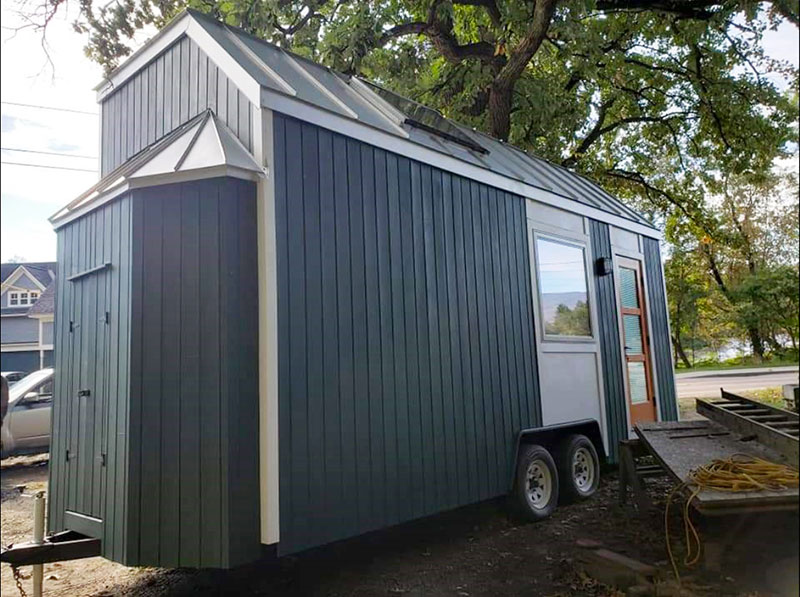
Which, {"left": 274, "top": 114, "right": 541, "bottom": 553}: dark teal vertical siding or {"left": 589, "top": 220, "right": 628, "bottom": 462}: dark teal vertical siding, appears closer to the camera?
{"left": 274, "top": 114, "right": 541, "bottom": 553}: dark teal vertical siding

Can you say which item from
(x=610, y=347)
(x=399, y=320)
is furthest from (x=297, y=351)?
(x=610, y=347)

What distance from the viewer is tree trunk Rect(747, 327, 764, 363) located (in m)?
1.31

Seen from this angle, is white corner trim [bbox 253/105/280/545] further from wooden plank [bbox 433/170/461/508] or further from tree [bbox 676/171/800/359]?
tree [bbox 676/171/800/359]

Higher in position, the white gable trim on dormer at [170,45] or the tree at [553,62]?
the tree at [553,62]

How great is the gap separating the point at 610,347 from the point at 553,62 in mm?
5110

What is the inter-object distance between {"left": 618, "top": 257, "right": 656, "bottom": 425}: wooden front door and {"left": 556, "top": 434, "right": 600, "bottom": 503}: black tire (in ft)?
3.13

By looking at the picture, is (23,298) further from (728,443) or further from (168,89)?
(728,443)

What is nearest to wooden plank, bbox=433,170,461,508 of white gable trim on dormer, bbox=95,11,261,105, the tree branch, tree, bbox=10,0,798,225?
white gable trim on dormer, bbox=95,11,261,105

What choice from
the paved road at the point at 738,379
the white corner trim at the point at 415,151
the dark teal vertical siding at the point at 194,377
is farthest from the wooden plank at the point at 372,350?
the paved road at the point at 738,379

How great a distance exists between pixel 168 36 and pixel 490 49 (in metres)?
6.00

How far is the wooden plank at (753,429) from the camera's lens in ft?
4.16

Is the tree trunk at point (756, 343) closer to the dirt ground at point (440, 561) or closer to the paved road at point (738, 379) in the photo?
the paved road at point (738, 379)

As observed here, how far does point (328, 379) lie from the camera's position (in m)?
3.17

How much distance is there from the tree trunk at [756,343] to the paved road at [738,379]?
0.12ft
